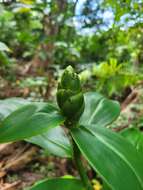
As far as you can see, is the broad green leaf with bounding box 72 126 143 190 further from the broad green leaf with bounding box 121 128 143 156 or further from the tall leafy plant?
the broad green leaf with bounding box 121 128 143 156

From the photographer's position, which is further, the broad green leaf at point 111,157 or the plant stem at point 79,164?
the plant stem at point 79,164

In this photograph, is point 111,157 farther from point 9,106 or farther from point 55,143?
point 9,106

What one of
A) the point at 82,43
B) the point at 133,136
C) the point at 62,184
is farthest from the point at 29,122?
the point at 82,43

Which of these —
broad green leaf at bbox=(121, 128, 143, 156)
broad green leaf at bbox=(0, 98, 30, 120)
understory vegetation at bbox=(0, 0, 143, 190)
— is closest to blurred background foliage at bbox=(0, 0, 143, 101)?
understory vegetation at bbox=(0, 0, 143, 190)

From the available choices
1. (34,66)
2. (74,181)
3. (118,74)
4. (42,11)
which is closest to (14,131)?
(74,181)

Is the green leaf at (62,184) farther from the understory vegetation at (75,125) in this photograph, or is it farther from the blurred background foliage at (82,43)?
the blurred background foliage at (82,43)

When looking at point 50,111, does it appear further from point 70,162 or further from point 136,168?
point 70,162

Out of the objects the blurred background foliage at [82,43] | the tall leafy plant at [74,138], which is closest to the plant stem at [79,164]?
the tall leafy plant at [74,138]
